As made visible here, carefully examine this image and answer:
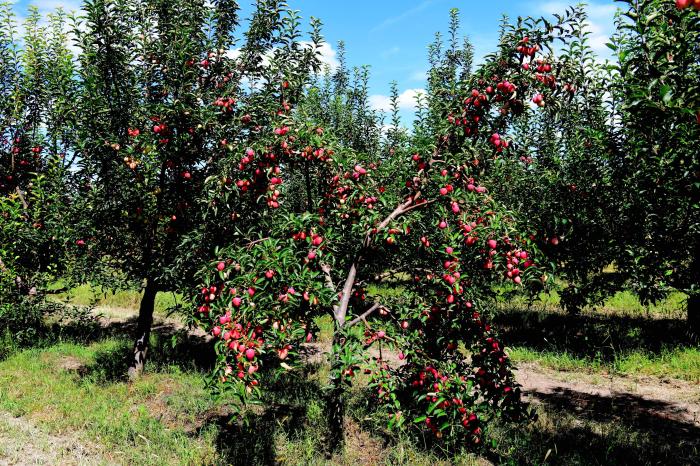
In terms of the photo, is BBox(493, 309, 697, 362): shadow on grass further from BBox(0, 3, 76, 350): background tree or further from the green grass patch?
BBox(0, 3, 76, 350): background tree

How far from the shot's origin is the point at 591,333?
35.1 ft

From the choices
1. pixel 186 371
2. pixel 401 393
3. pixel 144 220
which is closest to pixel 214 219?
pixel 144 220

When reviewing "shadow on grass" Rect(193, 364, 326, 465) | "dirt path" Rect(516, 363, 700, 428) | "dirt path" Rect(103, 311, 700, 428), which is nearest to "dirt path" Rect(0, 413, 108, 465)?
"shadow on grass" Rect(193, 364, 326, 465)

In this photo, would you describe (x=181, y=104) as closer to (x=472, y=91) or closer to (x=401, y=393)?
(x=472, y=91)

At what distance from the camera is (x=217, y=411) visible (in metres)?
6.45

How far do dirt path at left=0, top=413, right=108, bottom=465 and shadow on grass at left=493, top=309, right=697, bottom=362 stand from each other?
7164 mm

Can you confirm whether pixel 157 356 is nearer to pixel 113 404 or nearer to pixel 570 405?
pixel 113 404

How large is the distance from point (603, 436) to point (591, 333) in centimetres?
552

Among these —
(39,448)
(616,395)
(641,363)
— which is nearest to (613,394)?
(616,395)

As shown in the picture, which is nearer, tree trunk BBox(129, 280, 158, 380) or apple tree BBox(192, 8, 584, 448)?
apple tree BBox(192, 8, 584, 448)

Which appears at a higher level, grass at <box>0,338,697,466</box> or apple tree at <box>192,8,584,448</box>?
apple tree at <box>192,8,584,448</box>

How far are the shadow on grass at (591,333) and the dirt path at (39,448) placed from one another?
7.16m

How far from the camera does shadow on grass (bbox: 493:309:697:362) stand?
9.69 metres

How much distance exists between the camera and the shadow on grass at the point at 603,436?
511cm
